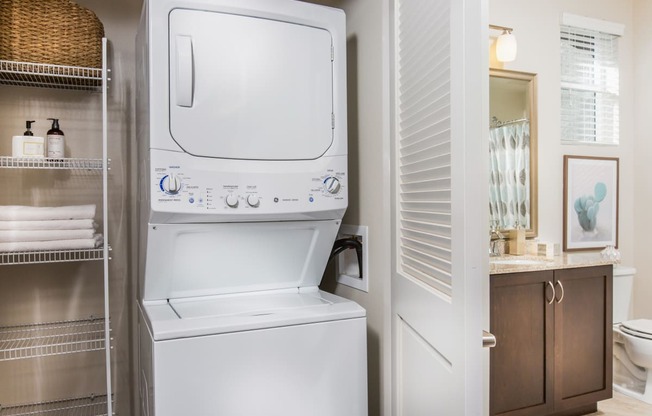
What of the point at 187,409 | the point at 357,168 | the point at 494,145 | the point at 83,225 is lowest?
the point at 187,409

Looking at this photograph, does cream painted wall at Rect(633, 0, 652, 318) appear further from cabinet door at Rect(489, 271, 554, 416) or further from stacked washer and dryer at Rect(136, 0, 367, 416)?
stacked washer and dryer at Rect(136, 0, 367, 416)

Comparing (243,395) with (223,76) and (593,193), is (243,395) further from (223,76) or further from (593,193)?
(593,193)

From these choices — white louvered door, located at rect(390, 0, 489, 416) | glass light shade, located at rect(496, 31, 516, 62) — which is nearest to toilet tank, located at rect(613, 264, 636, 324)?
glass light shade, located at rect(496, 31, 516, 62)

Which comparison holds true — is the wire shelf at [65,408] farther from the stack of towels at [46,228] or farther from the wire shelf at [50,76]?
the wire shelf at [50,76]

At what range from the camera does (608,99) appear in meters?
3.53

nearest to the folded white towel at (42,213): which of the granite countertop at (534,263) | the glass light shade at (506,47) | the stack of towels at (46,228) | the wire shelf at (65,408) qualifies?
the stack of towels at (46,228)

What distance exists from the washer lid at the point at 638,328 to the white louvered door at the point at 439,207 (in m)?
2.09

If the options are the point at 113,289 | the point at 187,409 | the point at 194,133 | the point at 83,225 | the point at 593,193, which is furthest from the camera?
the point at 593,193

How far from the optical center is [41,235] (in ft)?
5.47

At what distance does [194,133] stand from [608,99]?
11.1 feet

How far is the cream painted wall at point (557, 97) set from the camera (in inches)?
125

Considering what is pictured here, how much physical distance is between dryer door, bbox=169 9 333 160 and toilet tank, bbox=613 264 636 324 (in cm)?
246

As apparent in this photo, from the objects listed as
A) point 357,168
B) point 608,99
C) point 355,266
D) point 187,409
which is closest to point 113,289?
point 187,409

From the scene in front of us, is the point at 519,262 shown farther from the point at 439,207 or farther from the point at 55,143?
the point at 55,143
